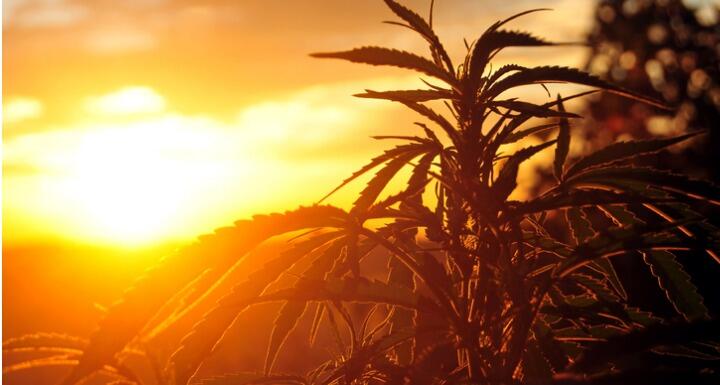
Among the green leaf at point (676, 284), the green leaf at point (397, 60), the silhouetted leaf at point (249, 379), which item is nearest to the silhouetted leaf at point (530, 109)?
the green leaf at point (397, 60)

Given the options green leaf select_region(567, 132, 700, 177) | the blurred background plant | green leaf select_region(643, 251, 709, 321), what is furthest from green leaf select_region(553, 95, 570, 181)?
the blurred background plant

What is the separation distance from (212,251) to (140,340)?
184 mm

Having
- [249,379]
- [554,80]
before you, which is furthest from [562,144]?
[249,379]

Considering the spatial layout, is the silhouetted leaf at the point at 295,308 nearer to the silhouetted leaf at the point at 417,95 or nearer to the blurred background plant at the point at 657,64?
the silhouetted leaf at the point at 417,95

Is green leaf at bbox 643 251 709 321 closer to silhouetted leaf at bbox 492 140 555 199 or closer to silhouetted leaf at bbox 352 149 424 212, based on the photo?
silhouetted leaf at bbox 492 140 555 199

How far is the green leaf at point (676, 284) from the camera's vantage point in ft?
5.24

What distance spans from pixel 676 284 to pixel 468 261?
1.65ft

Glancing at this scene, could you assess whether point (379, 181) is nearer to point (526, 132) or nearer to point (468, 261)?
point (468, 261)

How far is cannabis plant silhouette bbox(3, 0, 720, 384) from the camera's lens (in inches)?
50.2

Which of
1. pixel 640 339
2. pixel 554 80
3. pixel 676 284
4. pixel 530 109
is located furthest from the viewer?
pixel 676 284

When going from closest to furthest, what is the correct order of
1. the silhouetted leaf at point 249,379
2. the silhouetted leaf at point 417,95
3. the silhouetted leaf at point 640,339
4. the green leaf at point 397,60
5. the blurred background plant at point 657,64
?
the silhouetted leaf at point 640,339 < the green leaf at point 397,60 < the silhouetted leaf at point 417,95 < the silhouetted leaf at point 249,379 < the blurred background plant at point 657,64

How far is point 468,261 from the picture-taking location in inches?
57.9

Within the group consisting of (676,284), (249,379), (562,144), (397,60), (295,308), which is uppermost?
(397,60)

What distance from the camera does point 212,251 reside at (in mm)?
1227
